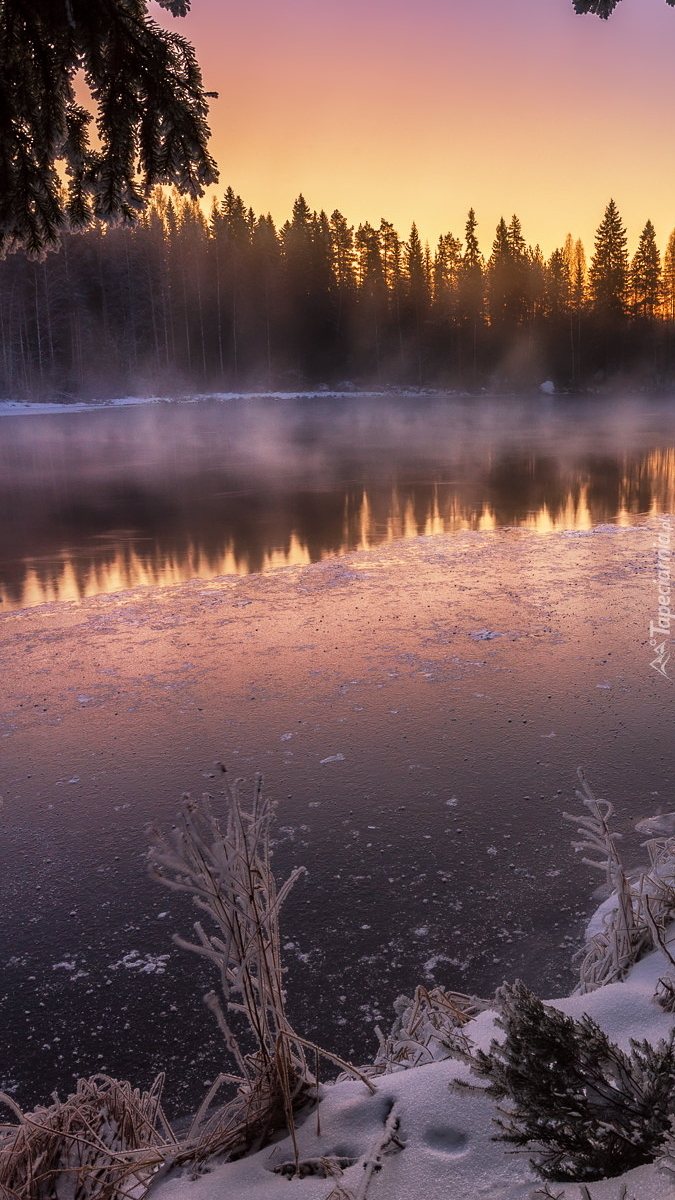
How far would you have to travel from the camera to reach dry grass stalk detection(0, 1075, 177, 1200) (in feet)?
6.76

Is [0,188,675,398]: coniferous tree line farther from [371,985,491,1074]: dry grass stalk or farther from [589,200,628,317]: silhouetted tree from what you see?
[371,985,491,1074]: dry grass stalk

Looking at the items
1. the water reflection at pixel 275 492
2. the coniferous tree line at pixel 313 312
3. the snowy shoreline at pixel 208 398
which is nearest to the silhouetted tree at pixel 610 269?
the coniferous tree line at pixel 313 312

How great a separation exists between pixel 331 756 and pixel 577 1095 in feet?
15.4

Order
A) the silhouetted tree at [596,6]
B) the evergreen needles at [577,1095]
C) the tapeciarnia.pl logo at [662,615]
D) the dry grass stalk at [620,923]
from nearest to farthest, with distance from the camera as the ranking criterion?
1. the evergreen needles at [577,1095]
2. the dry grass stalk at [620,923]
3. the silhouetted tree at [596,6]
4. the tapeciarnia.pl logo at [662,615]

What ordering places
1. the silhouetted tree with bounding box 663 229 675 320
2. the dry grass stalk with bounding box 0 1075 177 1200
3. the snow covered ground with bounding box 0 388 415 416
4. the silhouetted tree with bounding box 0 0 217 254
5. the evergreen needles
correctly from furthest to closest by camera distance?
the silhouetted tree with bounding box 663 229 675 320, the snow covered ground with bounding box 0 388 415 416, the silhouetted tree with bounding box 0 0 217 254, the dry grass stalk with bounding box 0 1075 177 1200, the evergreen needles

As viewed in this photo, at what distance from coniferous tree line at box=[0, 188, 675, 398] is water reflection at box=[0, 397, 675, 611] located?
101 ft

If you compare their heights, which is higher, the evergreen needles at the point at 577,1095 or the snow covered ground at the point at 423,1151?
the evergreen needles at the point at 577,1095

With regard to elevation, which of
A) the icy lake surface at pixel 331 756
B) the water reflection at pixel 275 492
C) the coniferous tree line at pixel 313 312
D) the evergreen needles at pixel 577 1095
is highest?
the coniferous tree line at pixel 313 312

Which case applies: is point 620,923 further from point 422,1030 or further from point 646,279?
point 646,279

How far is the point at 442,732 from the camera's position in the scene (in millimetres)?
A: 6605

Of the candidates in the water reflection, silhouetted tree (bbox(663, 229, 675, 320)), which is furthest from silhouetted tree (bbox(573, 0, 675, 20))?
silhouetted tree (bbox(663, 229, 675, 320))

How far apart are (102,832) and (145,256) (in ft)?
260

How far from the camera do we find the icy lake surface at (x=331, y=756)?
399 cm

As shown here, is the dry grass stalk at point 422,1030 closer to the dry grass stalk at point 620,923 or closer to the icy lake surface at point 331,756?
the dry grass stalk at point 620,923
